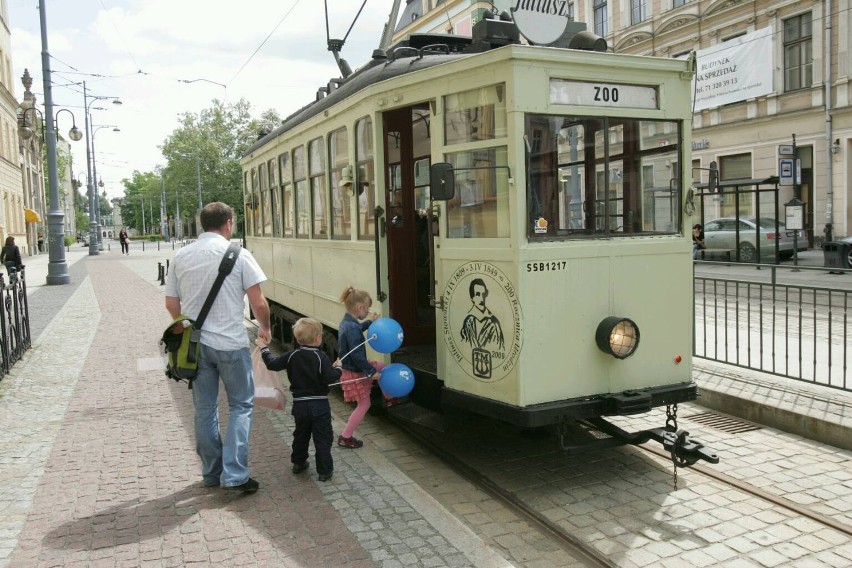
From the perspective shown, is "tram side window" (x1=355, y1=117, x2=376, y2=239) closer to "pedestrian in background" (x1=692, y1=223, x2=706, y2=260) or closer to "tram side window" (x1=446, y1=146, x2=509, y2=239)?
"tram side window" (x1=446, y1=146, x2=509, y2=239)

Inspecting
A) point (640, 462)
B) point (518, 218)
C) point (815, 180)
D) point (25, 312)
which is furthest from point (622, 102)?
point (815, 180)

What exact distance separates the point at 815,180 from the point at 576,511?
24.3m

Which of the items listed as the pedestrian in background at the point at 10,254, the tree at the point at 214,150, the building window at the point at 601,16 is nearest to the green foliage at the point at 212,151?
the tree at the point at 214,150

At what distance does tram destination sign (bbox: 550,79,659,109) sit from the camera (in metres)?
4.88

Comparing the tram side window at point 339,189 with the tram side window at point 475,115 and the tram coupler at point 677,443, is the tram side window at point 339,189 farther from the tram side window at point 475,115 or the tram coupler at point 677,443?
the tram coupler at point 677,443

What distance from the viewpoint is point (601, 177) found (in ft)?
16.9

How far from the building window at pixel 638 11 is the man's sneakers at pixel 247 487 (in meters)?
31.0

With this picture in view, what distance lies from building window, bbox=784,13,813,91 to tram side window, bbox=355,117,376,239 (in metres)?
23.6

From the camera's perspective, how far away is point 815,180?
25.0m

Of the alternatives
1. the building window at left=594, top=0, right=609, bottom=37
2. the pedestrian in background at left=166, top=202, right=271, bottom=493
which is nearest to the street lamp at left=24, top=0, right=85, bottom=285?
the pedestrian in background at left=166, top=202, right=271, bottom=493

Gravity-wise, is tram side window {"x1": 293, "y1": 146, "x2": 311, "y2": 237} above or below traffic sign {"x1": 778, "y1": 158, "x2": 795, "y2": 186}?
below

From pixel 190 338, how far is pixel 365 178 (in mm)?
2357

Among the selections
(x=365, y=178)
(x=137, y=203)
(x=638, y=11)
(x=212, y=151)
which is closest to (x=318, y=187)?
(x=365, y=178)

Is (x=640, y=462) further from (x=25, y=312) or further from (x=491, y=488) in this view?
(x=25, y=312)
